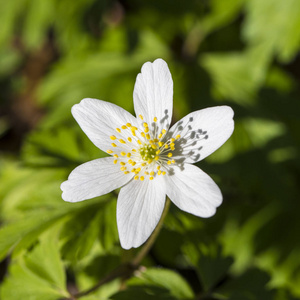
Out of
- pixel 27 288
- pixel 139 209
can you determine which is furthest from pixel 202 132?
pixel 27 288

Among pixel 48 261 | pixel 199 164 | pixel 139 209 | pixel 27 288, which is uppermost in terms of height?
pixel 139 209

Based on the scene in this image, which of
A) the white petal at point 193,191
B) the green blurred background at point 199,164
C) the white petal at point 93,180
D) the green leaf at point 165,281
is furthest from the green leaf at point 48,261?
the white petal at point 193,191

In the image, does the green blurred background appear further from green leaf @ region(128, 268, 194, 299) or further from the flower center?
the flower center

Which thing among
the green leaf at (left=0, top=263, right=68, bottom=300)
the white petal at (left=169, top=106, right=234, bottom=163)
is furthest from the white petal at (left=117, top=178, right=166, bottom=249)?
the green leaf at (left=0, top=263, right=68, bottom=300)

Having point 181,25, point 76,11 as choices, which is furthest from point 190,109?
point 76,11

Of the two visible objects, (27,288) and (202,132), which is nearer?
(202,132)

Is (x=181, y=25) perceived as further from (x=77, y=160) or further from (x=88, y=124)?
(x=88, y=124)

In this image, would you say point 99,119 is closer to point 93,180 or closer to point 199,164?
point 93,180

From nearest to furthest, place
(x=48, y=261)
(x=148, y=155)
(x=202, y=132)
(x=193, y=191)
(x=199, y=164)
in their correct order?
(x=193, y=191), (x=202, y=132), (x=148, y=155), (x=48, y=261), (x=199, y=164)
